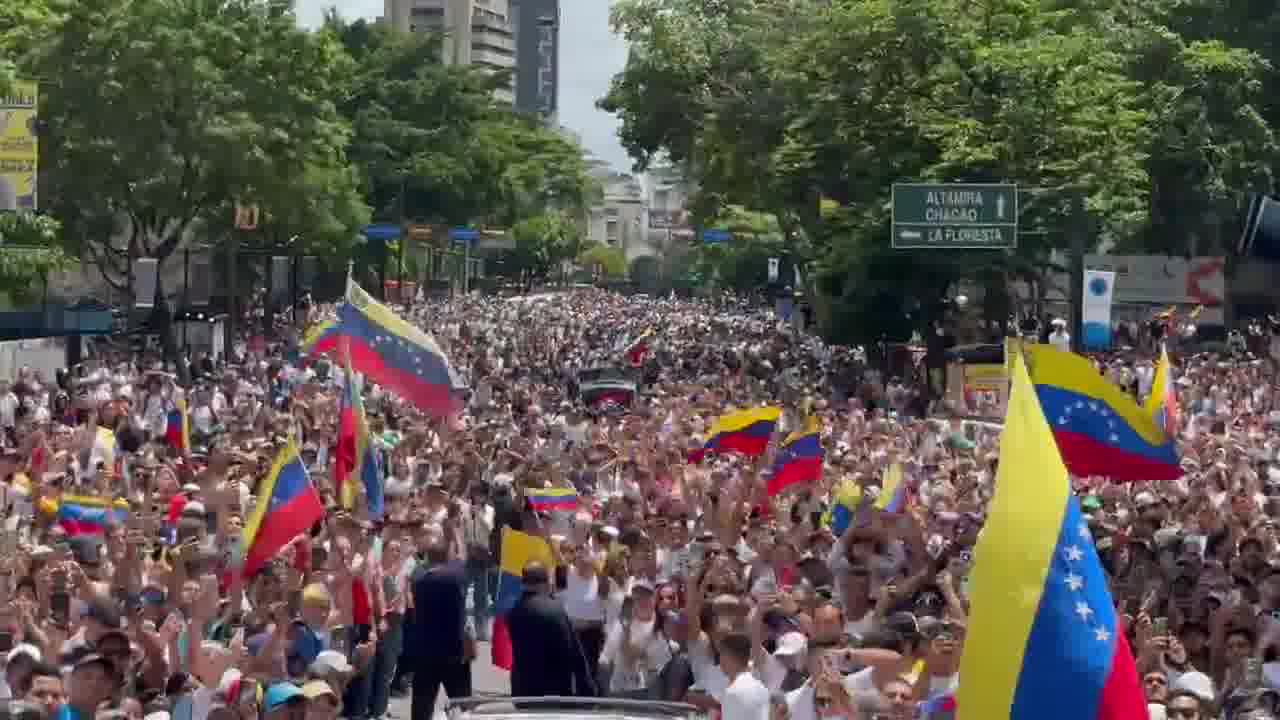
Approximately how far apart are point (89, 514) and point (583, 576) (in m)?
Result: 3.85

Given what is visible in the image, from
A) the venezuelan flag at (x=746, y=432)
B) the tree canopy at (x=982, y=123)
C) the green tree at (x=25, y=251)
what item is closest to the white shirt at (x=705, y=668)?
the venezuelan flag at (x=746, y=432)

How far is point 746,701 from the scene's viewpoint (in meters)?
11.5

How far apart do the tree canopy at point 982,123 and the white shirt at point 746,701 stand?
27368 mm

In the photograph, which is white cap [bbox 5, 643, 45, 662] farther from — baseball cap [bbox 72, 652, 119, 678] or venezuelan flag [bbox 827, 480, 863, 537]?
venezuelan flag [bbox 827, 480, 863, 537]

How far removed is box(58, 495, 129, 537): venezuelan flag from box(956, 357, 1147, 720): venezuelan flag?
9.92 m

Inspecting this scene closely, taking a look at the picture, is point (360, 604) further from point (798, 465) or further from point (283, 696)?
point (798, 465)

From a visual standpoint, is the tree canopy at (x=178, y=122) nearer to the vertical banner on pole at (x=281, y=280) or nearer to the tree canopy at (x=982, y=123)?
the vertical banner on pole at (x=281, y=280)

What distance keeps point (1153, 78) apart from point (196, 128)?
2184 cm

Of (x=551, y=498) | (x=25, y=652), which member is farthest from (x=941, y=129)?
(x=25, y=652)

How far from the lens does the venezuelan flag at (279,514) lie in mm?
16109

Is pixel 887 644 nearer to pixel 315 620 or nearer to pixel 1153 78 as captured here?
pixel 315 620

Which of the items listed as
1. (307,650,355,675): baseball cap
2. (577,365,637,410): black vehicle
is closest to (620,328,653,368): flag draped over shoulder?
(577,365,637,410): black vehicle

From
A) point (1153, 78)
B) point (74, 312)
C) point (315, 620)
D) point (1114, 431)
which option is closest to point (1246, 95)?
point (1153, 78)

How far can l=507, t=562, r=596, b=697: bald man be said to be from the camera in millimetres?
13797
